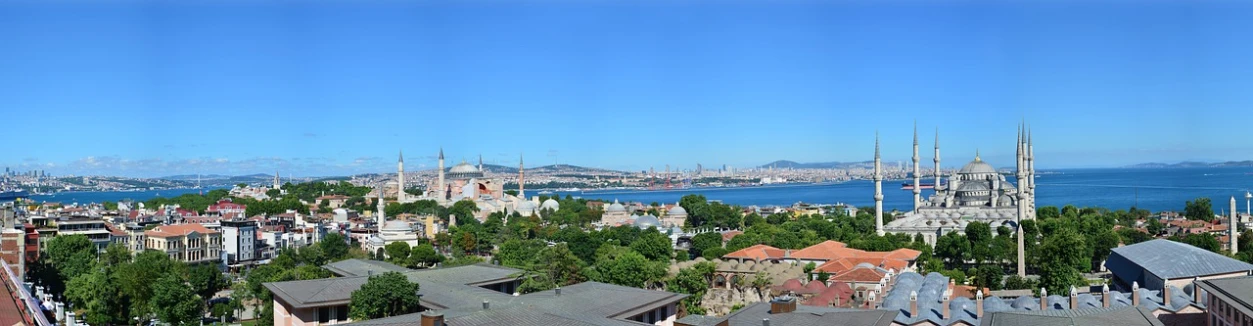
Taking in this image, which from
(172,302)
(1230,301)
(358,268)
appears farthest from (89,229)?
(1230,301)

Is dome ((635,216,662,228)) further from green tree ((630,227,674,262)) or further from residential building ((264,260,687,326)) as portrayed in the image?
residential building ((264,260,687,326))

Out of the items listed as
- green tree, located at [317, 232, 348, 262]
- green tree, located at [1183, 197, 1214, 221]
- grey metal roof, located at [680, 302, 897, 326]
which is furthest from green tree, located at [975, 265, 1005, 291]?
green tree, located at [1183, 197, 1214, 221]

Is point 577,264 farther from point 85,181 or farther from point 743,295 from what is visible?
point 85,181

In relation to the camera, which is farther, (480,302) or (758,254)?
(758,254)

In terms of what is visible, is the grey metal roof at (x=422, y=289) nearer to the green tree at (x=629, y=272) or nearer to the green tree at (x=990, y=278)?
the green tree at (x=629, y=272)

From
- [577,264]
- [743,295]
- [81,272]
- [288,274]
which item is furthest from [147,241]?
[743,295]

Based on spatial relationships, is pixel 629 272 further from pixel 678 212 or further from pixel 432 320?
pixel 678 212
